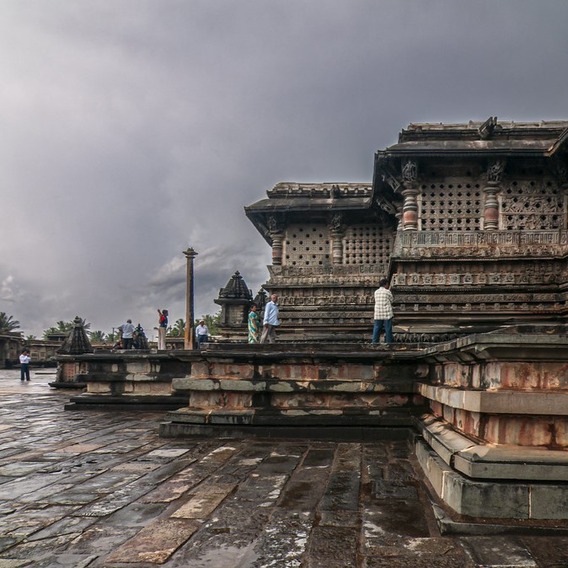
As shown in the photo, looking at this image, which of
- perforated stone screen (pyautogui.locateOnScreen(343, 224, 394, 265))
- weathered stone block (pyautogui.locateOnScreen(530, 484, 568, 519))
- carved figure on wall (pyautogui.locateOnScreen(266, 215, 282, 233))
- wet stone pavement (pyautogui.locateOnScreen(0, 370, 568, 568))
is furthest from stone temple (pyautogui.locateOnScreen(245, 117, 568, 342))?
weathered stone block (pyautogui.locateOnScreen(530, 484, 568, 519))

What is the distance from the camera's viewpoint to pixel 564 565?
2.46 metres

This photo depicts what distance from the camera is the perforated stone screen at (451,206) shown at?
14070 millimetres

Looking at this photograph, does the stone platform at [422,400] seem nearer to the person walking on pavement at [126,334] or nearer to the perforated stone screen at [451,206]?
the perforated stone screen at [451,206]

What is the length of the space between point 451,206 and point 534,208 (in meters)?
2.05

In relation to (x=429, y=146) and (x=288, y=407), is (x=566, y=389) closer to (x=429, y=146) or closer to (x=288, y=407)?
(x=288, y=407)

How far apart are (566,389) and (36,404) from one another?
988 cm

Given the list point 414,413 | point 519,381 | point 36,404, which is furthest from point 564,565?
point 36,404

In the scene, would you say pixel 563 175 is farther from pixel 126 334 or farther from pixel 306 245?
pixel 126 334

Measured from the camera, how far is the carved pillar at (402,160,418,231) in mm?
13938

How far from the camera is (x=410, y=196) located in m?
14.1

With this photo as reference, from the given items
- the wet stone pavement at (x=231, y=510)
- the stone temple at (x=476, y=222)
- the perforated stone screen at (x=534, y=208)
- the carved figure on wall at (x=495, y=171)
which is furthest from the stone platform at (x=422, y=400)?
the carved figure on wall at (x=495, y=171)

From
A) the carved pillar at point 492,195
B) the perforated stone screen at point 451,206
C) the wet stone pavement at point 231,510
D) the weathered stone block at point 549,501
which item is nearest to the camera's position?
the wet stone pavement at point 231,510

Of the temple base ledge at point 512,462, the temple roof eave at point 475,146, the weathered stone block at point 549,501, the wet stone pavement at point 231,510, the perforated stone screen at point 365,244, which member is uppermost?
the temple roof eave at point 475,146

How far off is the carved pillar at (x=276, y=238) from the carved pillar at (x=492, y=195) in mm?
7618
